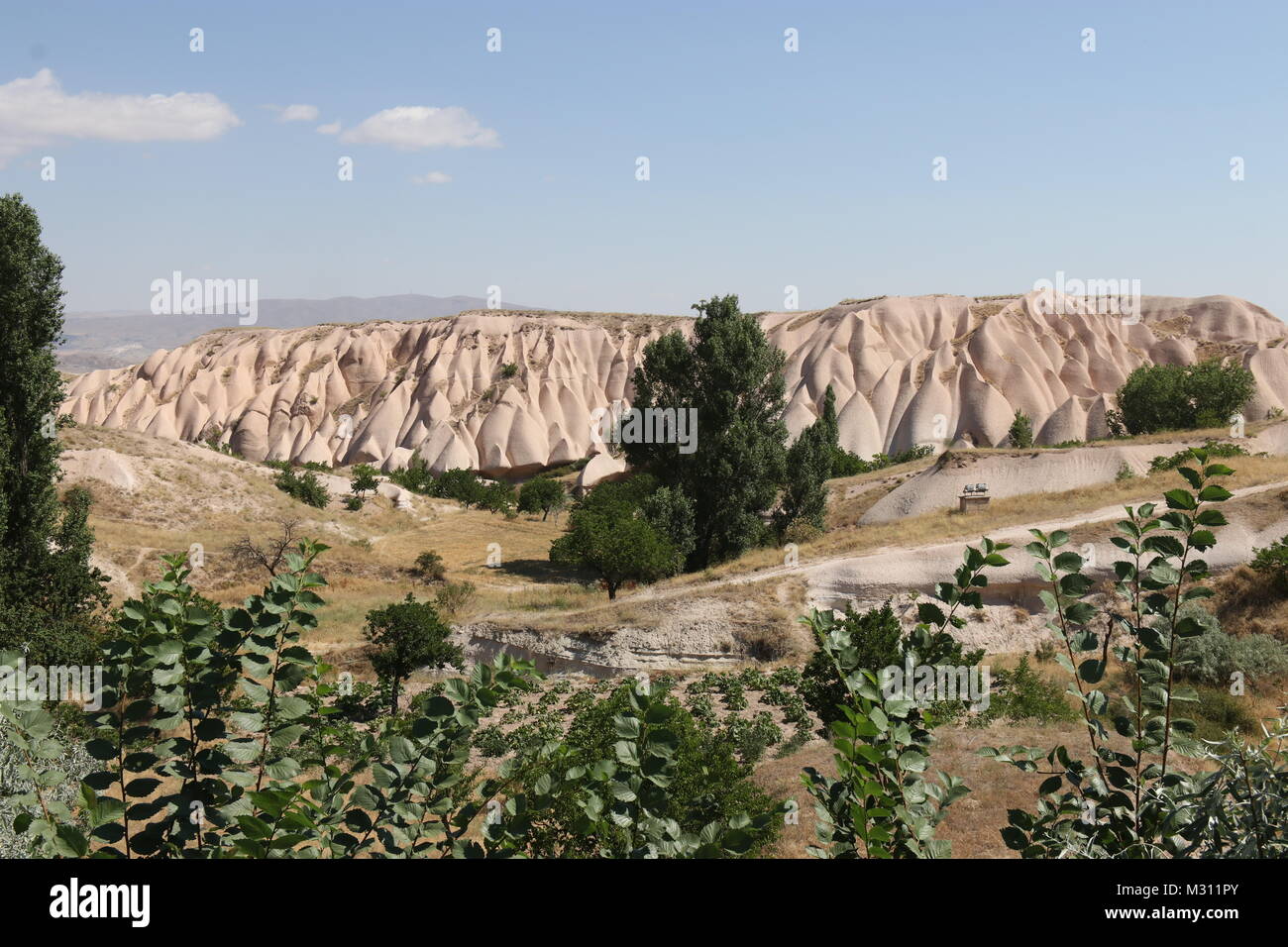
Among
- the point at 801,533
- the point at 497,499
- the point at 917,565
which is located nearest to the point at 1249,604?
the point at 917,565

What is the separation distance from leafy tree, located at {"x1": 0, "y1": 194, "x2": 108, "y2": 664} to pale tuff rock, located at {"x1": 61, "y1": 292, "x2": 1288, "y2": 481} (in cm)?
4437

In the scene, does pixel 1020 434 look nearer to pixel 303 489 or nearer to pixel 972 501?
pixel 972 501

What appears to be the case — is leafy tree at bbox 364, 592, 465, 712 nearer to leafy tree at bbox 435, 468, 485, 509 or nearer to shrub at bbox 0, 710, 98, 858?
shrub at bbox 0, 710, 98, 858

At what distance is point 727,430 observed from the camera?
34.9 m

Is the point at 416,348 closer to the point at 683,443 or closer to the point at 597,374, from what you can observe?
the point at 597,374


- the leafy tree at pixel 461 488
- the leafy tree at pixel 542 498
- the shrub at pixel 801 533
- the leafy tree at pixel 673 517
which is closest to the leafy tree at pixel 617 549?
the leafy tree at pixel 673 517

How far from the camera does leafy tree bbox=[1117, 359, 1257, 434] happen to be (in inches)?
1949

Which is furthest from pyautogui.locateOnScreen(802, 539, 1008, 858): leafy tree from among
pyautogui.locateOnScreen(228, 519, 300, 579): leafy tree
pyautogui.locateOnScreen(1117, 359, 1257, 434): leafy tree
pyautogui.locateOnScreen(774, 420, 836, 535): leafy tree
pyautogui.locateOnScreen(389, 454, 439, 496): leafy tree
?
pyautogui.locateOnScreen(389, 454, 439, 496): leafy tree

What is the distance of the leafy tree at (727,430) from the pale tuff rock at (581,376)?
27.4m

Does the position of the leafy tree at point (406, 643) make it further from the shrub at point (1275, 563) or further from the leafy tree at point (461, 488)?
the leafy tree at point (461, 488)

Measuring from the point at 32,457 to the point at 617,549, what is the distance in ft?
55.7

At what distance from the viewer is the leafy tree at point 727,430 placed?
3462 cm
